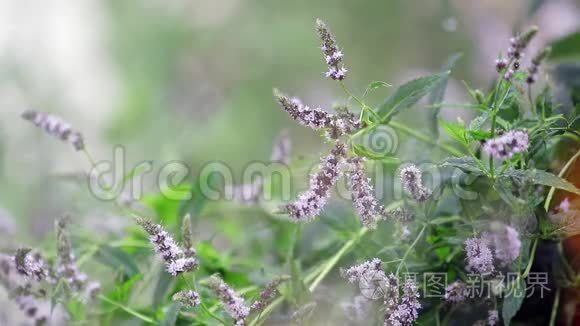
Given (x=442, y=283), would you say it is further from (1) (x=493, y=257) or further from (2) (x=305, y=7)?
(2) (x=305, y=7)

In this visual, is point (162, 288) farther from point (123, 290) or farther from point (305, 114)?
point (305, 114)

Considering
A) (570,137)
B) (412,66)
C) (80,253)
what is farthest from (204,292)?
(412,66)

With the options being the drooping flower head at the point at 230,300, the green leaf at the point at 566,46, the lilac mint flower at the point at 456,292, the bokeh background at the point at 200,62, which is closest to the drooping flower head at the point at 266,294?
the drooping flower head at the point at 230,300

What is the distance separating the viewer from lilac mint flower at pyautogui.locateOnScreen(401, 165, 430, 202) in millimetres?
449

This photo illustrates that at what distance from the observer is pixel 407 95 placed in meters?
0.51

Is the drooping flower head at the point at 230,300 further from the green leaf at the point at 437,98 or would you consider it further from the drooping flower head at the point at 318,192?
the green leaf at the point at 437,98

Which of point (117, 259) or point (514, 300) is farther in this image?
point (117, 259)

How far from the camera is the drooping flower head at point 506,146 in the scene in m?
0.40

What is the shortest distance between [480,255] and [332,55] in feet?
0.51

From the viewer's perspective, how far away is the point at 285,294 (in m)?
0.53

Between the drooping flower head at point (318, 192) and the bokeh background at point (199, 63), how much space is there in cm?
72

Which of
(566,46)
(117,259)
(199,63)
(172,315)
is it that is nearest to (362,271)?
(172,315)

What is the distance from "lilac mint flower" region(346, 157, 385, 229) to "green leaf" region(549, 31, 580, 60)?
0.35 m

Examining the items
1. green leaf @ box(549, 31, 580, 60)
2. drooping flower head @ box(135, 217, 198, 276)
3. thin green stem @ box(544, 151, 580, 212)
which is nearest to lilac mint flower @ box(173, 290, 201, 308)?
drooping flower head @ box(135, 217, 198, 276)
